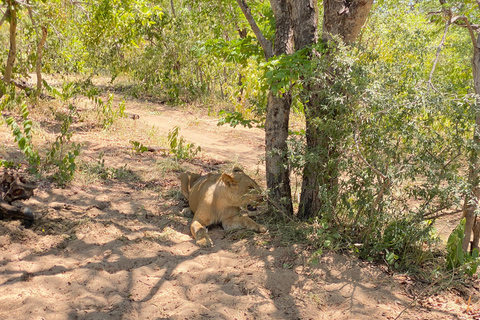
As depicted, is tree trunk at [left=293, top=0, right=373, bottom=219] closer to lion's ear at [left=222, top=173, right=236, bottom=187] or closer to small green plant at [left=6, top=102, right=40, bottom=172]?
lion's ear at [left=222, top=173, right=236, bottom=187]

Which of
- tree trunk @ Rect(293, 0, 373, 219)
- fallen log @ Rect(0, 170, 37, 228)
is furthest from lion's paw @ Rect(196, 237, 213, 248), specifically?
fallen log @ Rect(0, 170, 37, 228)

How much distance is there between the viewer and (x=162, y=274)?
167 inches

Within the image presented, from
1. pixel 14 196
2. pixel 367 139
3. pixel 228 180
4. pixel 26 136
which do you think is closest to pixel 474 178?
pixel 367 139

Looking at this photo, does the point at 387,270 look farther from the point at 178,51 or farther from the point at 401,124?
the point at 178,51

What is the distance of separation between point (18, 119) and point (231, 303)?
25.6 feet

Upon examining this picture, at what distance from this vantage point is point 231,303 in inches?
148

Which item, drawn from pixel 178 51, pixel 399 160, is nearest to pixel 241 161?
pixel 399 160

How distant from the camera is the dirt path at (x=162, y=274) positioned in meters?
3.64

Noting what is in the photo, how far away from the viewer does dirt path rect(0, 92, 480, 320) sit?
3.64 meters

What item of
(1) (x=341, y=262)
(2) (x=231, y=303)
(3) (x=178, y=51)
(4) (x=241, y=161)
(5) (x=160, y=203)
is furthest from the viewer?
(3) (x=178, y=51)

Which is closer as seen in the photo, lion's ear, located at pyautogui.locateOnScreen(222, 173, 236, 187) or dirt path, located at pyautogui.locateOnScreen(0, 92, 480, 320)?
dirt path, located at pyautogui.locateOnScreen(0, 92, 480, 320)

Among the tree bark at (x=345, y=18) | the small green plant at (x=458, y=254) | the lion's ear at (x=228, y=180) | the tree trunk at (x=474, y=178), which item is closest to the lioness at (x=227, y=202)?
the lion's ear at (x=228, y=180)

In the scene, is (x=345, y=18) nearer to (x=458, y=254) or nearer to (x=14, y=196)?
(x=458, y=254)

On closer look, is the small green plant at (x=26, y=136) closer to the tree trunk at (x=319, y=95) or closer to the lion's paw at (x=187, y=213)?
the lion's paw at (x=187, y=213)
